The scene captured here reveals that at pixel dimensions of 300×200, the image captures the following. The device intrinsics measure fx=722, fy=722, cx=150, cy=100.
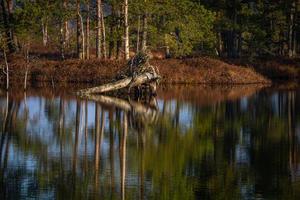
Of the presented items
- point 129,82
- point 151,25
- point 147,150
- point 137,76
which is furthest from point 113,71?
point 147,150

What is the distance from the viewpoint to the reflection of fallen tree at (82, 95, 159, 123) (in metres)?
33.8

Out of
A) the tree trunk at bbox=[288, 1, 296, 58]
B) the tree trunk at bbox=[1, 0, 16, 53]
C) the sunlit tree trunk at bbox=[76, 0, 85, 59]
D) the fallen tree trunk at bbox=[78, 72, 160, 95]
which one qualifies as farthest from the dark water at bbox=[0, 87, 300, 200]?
the tree trunk at bbox=[288, 1, 296, 58]

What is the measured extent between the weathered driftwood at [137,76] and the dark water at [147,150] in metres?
3.43

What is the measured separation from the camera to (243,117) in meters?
34.2

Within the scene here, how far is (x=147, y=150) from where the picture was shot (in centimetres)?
2298

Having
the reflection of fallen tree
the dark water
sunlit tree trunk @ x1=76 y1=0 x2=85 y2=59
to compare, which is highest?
sunlit tree trunk @ x1=76 y1=0 x2=85 y2=59

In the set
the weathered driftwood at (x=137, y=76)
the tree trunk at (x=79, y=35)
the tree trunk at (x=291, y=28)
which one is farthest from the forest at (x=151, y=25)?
the weathered driftwood at (x=137, y=76)

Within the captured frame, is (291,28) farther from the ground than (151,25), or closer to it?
farther from the ground

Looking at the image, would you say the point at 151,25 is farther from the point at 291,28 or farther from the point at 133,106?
the point at 133,106

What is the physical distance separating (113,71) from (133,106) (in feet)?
64.4

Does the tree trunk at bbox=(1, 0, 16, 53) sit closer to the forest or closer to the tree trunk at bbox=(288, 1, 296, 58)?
the forest

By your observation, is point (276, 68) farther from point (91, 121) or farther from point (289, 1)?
point (91, 121)

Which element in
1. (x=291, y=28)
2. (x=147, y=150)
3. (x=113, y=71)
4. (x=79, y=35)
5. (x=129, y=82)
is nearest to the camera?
(x=147, y=150)

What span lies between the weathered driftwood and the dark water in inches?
135
